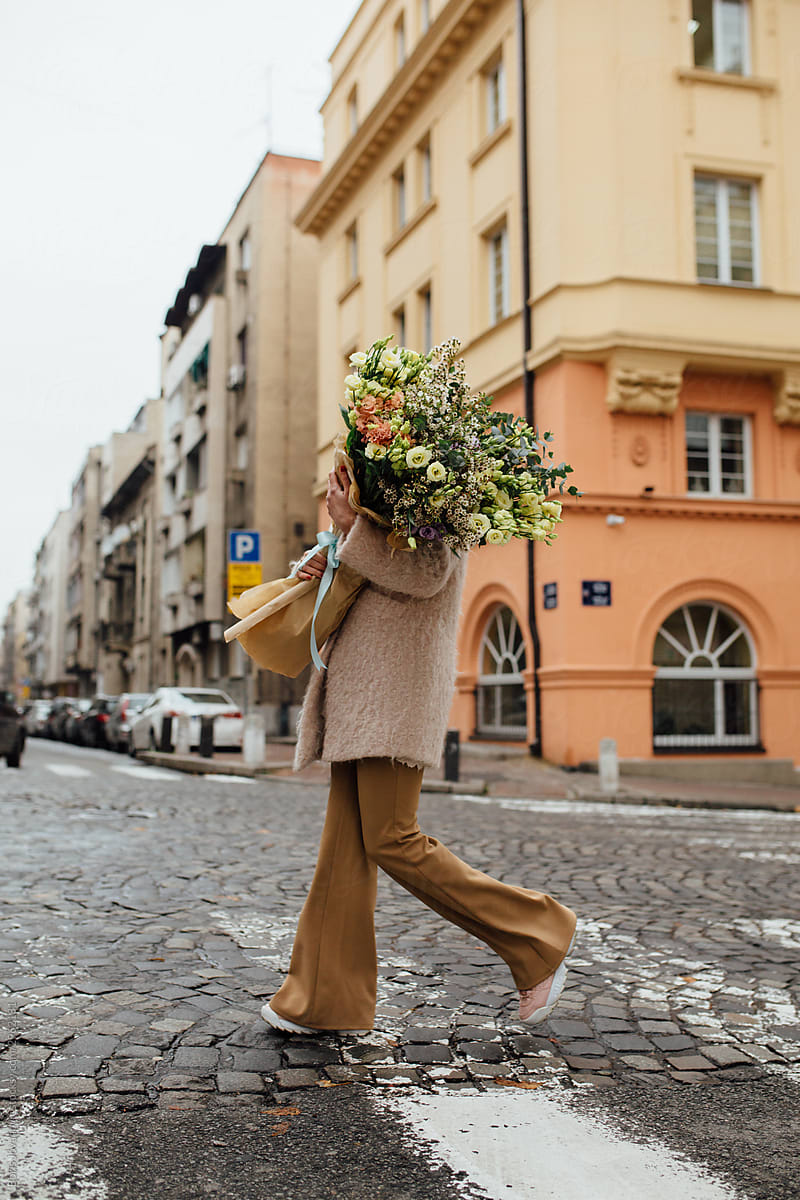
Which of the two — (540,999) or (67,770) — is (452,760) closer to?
(67,770)

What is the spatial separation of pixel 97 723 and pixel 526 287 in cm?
1567

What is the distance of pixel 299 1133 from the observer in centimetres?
267

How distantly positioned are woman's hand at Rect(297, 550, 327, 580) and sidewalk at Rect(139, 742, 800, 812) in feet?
24.1

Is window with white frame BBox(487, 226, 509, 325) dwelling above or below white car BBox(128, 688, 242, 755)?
above

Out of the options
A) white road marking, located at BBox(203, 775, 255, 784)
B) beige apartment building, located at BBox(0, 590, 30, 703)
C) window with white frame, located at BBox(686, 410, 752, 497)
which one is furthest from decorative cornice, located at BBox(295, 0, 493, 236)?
beige apartment building, located at BBox(0, 590, 30, 703)

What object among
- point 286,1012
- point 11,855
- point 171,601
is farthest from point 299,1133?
point 171,601

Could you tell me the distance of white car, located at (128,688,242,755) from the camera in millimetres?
21094

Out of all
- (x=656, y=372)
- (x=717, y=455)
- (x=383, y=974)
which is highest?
(x=656, y=372)

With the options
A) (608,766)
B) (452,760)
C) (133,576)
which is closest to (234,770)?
(452,760)

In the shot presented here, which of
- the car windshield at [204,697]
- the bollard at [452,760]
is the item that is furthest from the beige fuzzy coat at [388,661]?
the car windshield at [204,697]

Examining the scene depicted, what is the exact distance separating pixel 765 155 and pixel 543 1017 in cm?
1769

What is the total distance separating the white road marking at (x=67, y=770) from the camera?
1557 centimetres

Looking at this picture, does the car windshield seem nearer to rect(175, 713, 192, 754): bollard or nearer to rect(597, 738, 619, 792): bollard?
rect(175, 713, 192, 754): bollard

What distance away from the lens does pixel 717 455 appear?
1791cm
